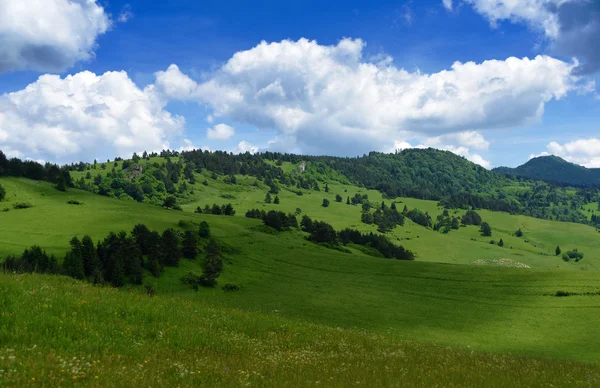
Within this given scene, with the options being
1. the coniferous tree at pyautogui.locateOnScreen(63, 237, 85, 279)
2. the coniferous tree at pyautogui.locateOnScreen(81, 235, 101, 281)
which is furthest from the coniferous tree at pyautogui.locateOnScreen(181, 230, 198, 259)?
the coniferous tree at pyautogui.locateOnScreen(63, 237, 85, 279)

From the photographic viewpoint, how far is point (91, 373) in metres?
10.5

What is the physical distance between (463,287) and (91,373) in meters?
94.7

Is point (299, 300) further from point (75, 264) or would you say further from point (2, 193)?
point (2, 193)

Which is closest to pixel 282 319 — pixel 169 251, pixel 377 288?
pixel 169 251

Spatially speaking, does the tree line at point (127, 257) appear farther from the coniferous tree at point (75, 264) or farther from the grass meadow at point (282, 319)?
the grass meadow at point (282, 319)

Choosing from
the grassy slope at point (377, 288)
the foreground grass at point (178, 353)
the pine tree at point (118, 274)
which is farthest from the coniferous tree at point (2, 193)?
the foreground grass at point (178, 353)

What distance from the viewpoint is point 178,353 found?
1405 cm

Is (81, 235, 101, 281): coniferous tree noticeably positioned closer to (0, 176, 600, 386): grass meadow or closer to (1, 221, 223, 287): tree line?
(1, 221, 223, 287): tree line

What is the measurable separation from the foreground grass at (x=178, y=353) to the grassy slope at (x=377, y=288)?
26541mm

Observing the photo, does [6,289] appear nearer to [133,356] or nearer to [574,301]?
[133,356]

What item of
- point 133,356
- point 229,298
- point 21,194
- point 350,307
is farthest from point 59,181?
point 133,356

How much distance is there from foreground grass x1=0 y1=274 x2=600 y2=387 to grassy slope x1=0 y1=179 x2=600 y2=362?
26.5m

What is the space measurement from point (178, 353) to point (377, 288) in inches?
3402

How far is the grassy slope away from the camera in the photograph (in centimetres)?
6350
